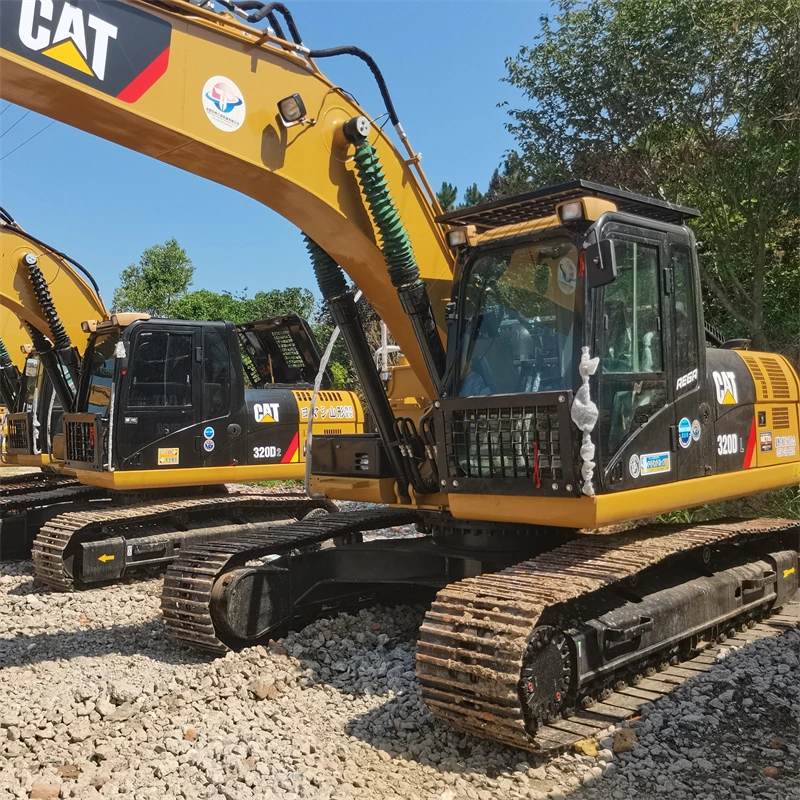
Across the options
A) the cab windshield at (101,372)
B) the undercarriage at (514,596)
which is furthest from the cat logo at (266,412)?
the undercarriage at (514,596)

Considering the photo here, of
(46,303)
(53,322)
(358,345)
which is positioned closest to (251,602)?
(358,345)

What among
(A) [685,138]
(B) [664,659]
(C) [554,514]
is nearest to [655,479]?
(C) [554,514]

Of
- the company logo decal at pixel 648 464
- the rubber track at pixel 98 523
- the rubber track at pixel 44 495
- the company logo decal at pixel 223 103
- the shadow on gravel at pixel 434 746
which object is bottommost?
the shadow on gravel at pixel 434 746

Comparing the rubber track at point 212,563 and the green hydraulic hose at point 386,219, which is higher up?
the green hydraulic hose at point 386,219

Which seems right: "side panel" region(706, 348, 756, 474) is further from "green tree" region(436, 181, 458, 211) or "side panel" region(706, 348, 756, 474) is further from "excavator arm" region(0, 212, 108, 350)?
"green tree" region(436, 181, 458, 211)

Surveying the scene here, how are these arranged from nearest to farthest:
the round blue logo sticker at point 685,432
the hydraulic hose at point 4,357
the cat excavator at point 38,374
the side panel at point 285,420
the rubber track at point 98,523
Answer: the round blue logo sticker at point 685,432
the rubber track at point 98,523
the side panel at point 285,420
the cat excavator at point 38,374
the hydraulic hose at point 4,357

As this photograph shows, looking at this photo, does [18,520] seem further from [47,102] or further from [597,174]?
[597,174]

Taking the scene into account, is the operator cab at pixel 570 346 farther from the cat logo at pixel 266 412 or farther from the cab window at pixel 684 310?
the cat logo at pixel 266 412

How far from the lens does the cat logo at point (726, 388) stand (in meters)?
5.65

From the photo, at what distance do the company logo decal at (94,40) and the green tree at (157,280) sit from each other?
85.2 feet

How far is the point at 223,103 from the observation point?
4.88 m

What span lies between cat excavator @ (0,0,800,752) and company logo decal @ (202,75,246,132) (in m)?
0.01

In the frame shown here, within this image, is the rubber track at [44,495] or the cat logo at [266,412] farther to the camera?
the rubber track at [44,495]

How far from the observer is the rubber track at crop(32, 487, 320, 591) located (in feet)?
26.5
